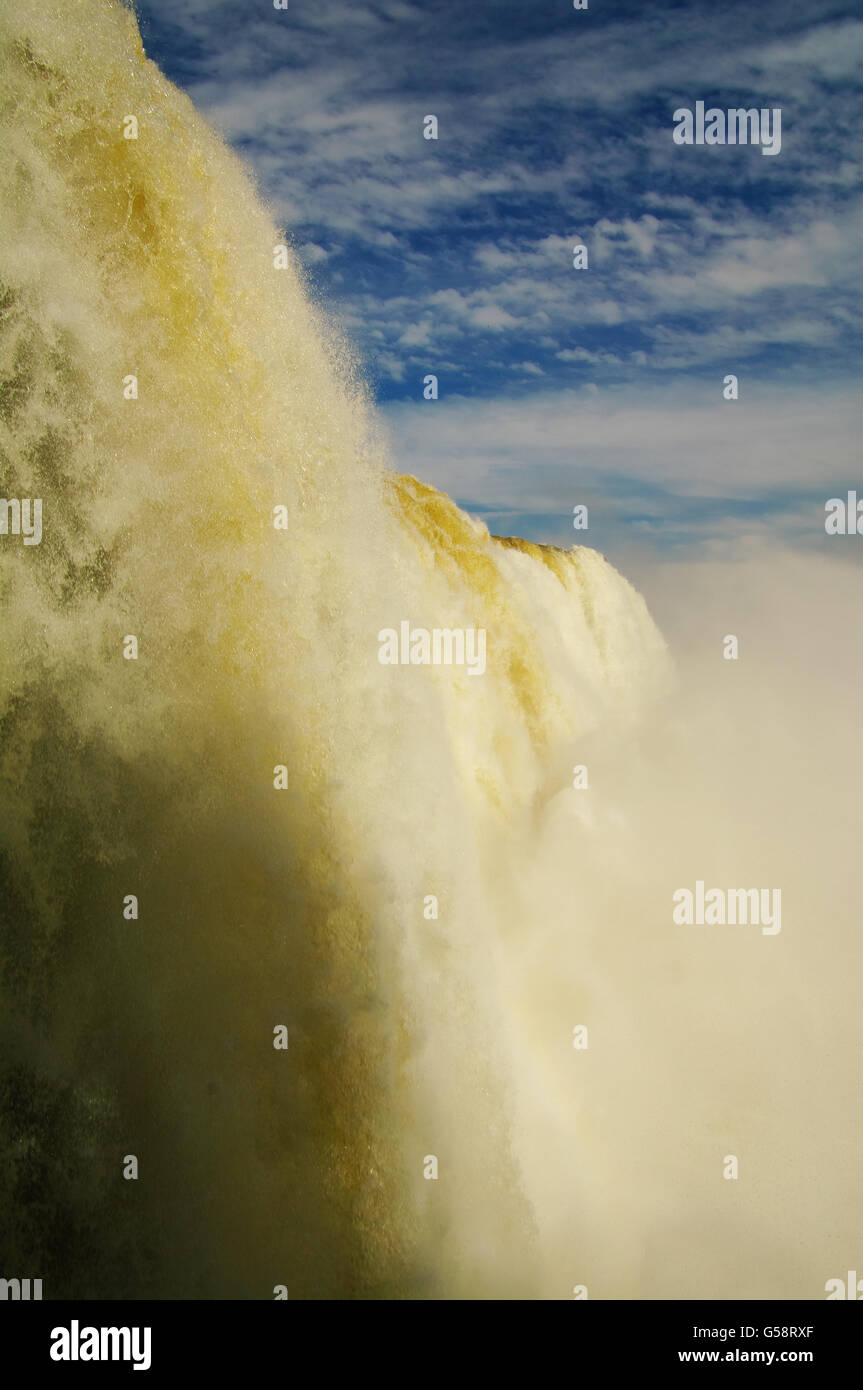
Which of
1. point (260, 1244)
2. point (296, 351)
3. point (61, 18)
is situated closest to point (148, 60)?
point (61, 18)

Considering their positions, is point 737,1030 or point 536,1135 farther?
point 737,1030

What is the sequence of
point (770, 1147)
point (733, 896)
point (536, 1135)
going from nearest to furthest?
point (536, 1135) < point (770, 1147) < point (733, 896)

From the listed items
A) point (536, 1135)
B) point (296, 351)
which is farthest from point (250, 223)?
point (536, 1135)

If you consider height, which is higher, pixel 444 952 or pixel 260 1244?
pixel 444 952

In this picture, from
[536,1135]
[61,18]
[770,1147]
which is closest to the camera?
[61,18]

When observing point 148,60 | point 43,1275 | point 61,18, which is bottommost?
point 43,1275

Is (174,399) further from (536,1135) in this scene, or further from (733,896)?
(733,896)

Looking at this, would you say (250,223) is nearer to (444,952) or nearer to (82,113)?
(82,113)

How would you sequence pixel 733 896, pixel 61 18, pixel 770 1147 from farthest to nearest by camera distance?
pixel 733 896 < pixel 770 1147 < pixel 61 18
